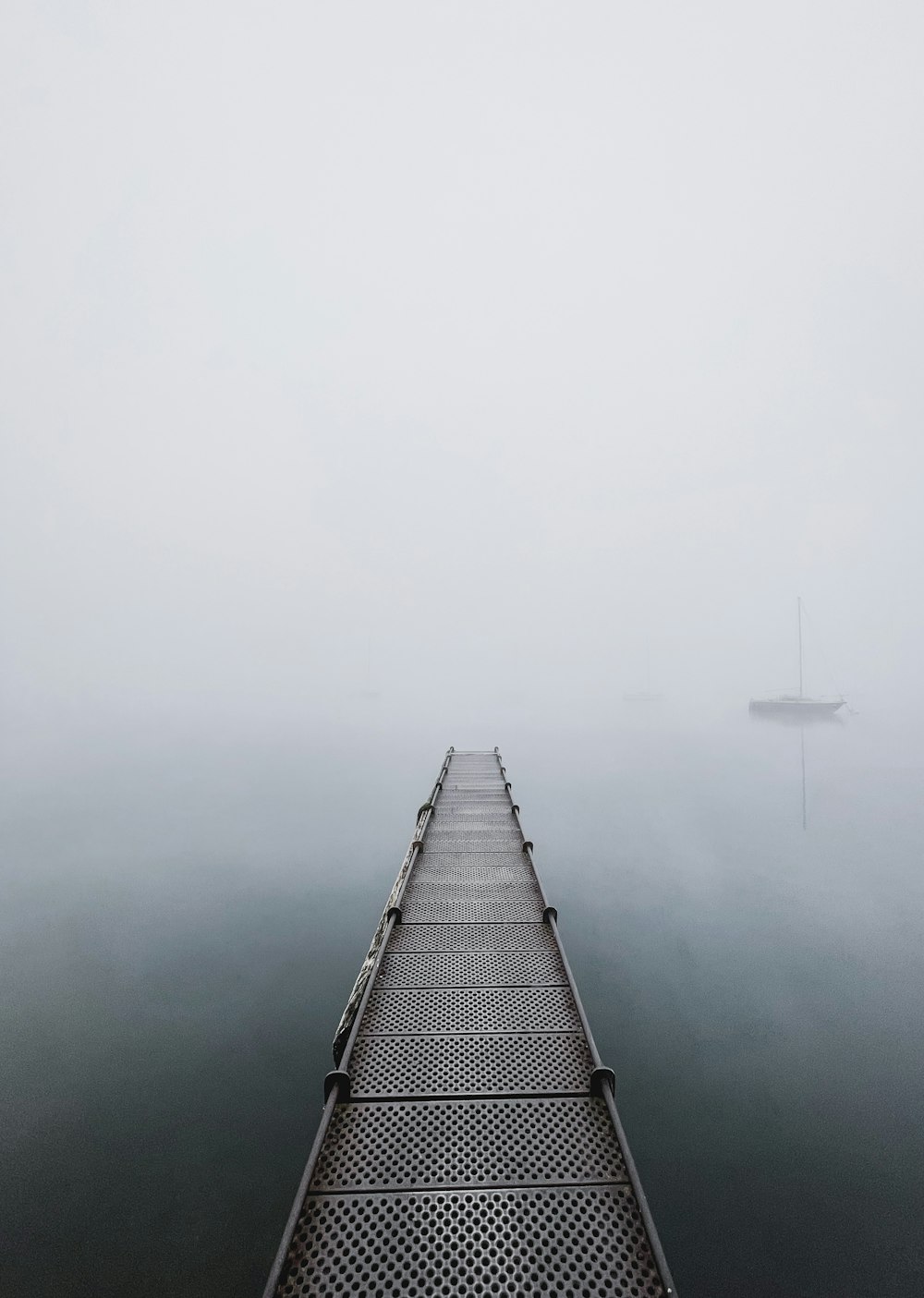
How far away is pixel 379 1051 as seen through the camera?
6.76m

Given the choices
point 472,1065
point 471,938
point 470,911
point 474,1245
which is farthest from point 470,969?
point 474,1245

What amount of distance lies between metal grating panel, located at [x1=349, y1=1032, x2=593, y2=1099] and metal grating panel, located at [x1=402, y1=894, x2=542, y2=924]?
3.23 m

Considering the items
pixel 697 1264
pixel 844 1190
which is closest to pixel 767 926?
pixel 844 1190

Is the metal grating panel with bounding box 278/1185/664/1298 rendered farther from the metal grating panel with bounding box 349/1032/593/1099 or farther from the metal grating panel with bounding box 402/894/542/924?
the metal grating panel with bounding box 402/894/542/924

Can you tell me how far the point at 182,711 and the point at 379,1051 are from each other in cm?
10261

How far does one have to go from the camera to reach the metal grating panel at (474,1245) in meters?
4.11

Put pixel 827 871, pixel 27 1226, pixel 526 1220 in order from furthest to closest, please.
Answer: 1. pixel 827 871
2. pixel 27 1226
3. pixel 526 1220

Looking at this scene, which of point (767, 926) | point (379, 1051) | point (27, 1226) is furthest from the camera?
point (767, 926)

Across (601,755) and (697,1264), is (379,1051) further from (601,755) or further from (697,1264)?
(601,755)

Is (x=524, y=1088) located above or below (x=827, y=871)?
above

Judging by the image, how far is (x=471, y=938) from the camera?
9.59 m

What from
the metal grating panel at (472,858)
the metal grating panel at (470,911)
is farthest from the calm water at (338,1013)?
the metal grating panel at (472,858)

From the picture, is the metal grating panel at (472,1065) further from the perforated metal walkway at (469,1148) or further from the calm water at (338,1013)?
the calm water at (338,1013)

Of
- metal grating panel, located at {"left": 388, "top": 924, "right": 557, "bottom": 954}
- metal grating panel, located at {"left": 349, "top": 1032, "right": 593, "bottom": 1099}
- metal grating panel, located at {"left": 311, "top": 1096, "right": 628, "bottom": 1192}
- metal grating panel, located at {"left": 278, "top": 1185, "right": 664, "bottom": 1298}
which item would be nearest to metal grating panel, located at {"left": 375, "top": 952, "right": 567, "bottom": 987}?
metal grating panel, located at {"left": 388, "top": 924, "right": 557, "bottom": 954}
